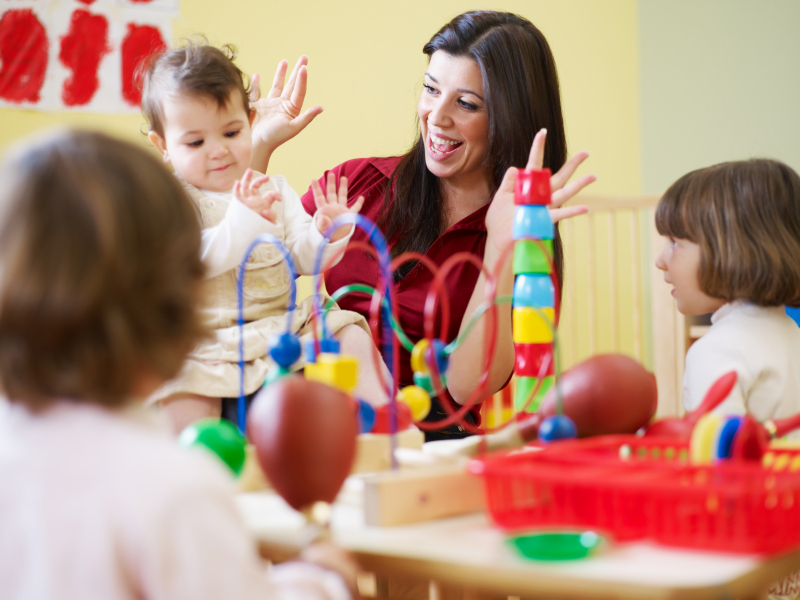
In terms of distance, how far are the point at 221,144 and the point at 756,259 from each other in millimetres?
760

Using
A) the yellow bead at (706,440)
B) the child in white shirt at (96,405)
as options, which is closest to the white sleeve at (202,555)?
the child in white shirt at (96,405)

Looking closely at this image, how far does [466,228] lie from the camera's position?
→ 1551mm

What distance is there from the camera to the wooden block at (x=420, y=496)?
622 millimetres

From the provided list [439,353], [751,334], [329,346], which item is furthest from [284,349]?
[751,334]

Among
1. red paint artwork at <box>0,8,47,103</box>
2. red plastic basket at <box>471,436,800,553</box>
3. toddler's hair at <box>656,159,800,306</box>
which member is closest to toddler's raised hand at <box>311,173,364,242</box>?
toddler's hair at <box>656,159,800,306</box>

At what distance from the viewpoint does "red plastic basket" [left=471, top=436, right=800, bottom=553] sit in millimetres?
540

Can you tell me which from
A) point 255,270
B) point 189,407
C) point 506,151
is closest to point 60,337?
point 189,407

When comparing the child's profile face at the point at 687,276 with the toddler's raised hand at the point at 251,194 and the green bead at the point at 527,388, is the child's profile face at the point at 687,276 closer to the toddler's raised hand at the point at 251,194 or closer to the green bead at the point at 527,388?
the green bead at the point at 527,388

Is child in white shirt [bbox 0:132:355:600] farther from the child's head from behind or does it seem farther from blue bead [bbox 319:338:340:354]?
the child's head from behind

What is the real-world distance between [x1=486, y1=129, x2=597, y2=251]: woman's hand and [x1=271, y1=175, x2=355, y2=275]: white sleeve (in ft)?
0.78

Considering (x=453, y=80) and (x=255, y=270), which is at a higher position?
(x=453, y=80)

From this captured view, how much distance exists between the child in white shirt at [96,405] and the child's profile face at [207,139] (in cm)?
69

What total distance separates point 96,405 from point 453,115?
108 centimetres

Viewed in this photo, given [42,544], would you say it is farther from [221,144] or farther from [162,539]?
[221,144]
